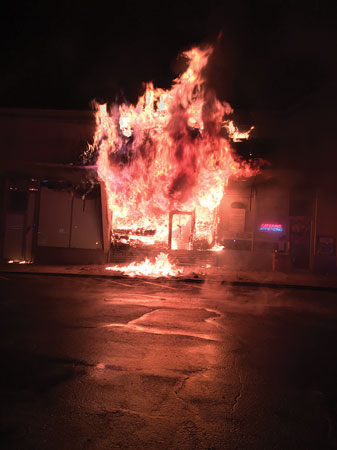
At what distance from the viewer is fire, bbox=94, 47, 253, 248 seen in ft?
48.5

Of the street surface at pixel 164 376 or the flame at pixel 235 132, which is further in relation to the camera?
the flame at pixel 235 132

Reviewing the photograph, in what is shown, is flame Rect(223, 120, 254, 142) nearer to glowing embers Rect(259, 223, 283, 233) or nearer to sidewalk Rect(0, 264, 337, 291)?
glowing embers Rect(259, 223, 283, 233)

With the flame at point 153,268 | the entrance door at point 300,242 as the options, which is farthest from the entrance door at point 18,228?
the entrance door at point 300,242

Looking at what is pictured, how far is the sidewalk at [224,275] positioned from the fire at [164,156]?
2500 mm

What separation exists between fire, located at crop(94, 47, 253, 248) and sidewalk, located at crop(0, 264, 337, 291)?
250 centimetres

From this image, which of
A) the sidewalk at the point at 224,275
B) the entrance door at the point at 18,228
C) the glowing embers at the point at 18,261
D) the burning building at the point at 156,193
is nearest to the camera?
the sidewalk at the point at 224,275

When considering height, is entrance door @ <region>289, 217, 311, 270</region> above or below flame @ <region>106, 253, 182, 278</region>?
above

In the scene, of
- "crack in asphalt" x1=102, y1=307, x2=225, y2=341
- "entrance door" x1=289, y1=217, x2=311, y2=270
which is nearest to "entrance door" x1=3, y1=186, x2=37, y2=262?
"crack in asphalt" x1=102, y1=307, x2=225, y2=341

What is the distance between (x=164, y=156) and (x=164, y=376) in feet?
39.1

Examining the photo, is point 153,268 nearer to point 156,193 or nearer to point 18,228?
point 156,193

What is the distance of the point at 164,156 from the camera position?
15.1 m

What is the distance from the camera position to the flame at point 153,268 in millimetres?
13133

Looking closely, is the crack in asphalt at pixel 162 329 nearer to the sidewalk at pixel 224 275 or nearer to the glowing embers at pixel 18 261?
the sidewalk at pixel 224 275

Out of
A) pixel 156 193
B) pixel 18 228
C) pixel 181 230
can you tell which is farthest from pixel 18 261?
pixel 181 230
